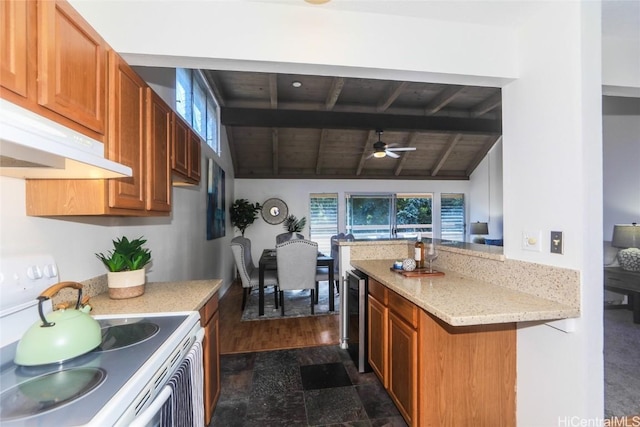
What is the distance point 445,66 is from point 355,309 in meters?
1.92

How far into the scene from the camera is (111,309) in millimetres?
1444

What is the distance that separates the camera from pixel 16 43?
831mm

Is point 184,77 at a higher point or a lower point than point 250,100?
lower

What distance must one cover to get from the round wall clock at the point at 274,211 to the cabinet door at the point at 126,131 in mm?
5245

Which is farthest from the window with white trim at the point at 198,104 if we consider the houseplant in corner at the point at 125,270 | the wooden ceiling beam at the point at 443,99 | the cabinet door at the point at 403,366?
the wooden ceiling beam at the point at 443,99

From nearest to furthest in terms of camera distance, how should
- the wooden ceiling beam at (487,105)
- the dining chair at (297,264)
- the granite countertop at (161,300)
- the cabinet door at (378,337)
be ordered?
the granite countertop at (161,300), the cabinet door at (378,337), the dining chair at (297,264), the wooden ceiling beam at (487,105)

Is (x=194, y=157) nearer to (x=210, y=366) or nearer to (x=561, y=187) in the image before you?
(x=210, y=366)

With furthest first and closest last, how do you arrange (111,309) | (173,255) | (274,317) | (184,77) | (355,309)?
1. (274,317)
2. (184,77)
3. (173,255)
4. (355,309)
5. (111,309)

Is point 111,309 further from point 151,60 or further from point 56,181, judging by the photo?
point 151,60

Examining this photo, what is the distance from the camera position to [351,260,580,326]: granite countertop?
123 cm

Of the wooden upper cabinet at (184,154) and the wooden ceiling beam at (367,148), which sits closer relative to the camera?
the wooden upper cabinet at (184,154)

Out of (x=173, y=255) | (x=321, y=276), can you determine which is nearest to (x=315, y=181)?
(x=321, y=276)

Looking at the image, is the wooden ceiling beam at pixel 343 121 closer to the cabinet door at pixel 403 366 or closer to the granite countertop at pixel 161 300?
the granite countertop at pixel 161 300

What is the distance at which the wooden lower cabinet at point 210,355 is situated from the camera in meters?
1.67
